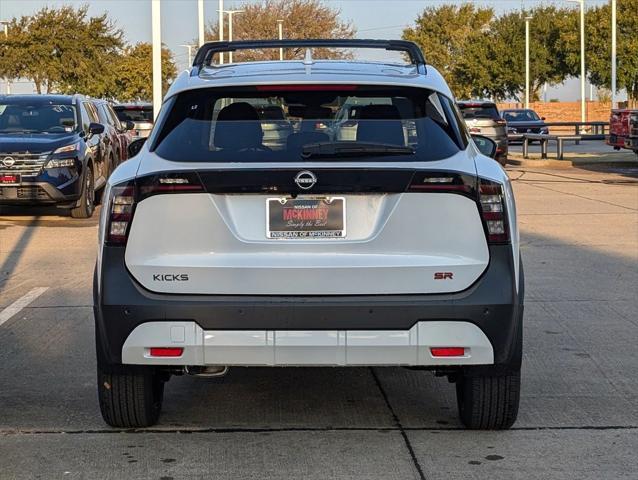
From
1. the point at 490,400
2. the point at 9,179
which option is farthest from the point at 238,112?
the point at 9,179

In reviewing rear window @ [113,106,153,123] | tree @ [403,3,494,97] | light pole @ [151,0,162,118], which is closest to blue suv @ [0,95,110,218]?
light pole @ [151,0,162,118]

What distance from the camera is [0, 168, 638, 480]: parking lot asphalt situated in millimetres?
5105

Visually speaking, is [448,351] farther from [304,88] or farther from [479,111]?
[479,111]

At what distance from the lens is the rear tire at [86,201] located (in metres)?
15.8

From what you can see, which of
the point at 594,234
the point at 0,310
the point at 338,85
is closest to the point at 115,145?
the point at 594,234

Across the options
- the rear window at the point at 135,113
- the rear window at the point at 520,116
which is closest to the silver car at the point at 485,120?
the rear window at the point at 135,113

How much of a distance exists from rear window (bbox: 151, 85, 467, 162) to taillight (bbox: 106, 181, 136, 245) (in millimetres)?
246

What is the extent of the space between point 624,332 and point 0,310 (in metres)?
4.73

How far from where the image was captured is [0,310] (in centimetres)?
901

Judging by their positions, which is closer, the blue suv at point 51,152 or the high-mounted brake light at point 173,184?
the high-mounted brake light at point 173,184

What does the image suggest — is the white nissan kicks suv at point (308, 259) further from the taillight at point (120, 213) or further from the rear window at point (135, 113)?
the rear window at point (135, 113)

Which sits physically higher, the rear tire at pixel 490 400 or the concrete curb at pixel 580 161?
the concrete curb at pixel 580 161

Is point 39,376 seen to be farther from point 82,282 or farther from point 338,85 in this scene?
point 82,282

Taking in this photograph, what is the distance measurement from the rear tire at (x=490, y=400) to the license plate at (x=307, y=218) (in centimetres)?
104
